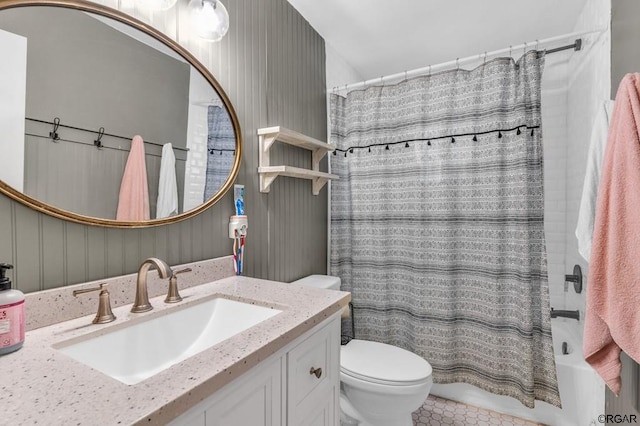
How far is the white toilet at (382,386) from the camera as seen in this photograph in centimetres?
138

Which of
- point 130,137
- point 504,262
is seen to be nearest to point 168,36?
point 130,137

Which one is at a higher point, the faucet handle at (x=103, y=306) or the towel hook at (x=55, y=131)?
the towel hook at (x=55, y=131)

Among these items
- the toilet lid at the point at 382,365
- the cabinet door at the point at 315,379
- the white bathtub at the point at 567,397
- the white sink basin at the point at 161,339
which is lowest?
the white bathtub at the point at 567,397

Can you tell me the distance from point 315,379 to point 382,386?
61 centimetres

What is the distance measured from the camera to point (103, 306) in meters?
0.85

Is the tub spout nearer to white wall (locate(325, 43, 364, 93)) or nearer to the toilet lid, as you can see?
the toilet lid

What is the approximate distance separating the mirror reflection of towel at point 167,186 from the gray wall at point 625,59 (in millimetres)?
1727

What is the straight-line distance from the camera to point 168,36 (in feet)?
3.74

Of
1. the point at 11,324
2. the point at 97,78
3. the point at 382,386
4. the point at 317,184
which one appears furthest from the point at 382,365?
the point at 97,78

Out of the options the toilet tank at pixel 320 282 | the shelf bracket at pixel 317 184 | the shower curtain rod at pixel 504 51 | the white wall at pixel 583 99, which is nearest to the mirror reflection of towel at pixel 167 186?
the toilet tank at pixel 320 282

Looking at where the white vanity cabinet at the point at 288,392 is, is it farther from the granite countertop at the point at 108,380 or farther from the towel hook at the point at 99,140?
the towel hook at the point at 99,140

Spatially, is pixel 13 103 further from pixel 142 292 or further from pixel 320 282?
pixel 320 282

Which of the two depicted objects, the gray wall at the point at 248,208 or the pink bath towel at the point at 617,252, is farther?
the pink bath towel at the point at 617,252

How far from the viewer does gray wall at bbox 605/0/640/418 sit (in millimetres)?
1104
